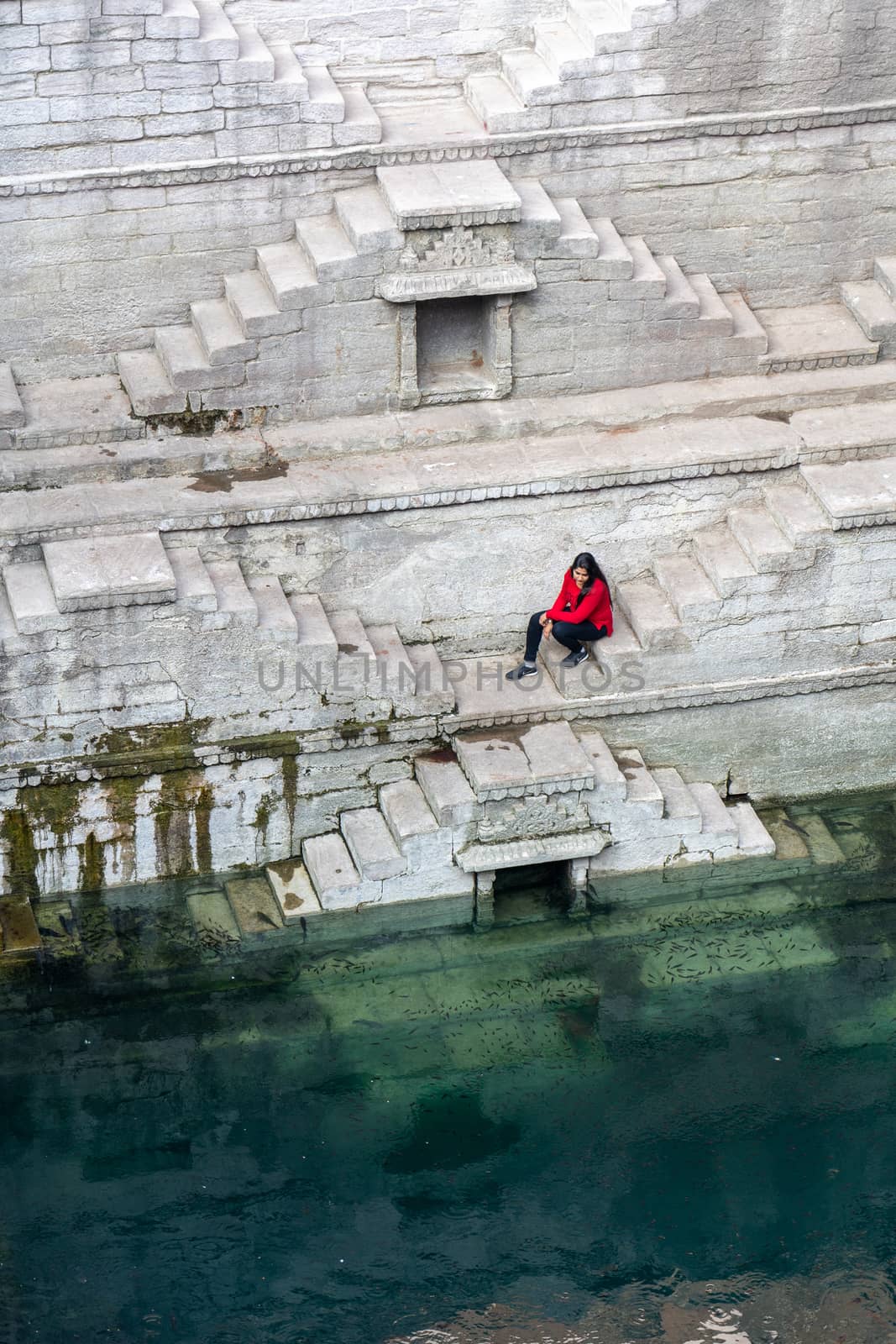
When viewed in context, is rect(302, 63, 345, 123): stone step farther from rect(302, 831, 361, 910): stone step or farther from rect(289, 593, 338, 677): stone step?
rect(302, 831, 361, 910): stone step

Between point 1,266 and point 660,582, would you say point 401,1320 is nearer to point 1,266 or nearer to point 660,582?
point 660,582

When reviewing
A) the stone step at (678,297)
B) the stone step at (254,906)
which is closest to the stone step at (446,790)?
the stone step at (254,906)

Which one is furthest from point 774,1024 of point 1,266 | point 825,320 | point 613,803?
point 1,266

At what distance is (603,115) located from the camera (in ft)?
57.9

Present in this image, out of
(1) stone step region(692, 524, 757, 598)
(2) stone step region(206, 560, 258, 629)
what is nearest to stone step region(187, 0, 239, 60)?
(2) stone step region(206, 560, 258, 629)

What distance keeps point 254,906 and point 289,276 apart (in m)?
5.14

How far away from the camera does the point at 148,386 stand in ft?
56.9

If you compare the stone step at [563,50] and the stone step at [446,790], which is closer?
the stone step at [446,790]

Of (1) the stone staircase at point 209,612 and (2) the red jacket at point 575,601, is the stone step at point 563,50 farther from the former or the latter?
(1) the stone staircase at point 209,612

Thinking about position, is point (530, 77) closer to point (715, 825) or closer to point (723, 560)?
point (723, 560)

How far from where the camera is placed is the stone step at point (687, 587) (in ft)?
58.1

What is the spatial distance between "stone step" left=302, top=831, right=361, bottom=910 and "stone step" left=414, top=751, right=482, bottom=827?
0.85 metres

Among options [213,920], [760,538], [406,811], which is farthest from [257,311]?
[213,920]

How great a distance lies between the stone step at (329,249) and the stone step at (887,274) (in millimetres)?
4786
